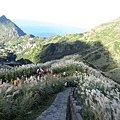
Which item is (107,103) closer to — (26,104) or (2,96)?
(2,96)

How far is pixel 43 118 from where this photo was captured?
10984 mm

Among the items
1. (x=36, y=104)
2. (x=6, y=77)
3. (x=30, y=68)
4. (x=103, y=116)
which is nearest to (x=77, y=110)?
(x=36, y=104)

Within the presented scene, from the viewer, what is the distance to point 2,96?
9656 millimetres

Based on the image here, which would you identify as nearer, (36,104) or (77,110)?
(77,110)

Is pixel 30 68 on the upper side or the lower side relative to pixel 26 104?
upper

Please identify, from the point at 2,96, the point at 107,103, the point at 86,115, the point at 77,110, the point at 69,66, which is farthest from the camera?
the point at 69,66

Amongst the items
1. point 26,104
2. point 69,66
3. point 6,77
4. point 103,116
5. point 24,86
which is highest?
point 69,66

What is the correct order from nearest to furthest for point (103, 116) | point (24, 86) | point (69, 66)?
point (103, 116) < point (24, 86) < point (69, 66)

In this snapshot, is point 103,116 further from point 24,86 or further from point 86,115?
point 24,86

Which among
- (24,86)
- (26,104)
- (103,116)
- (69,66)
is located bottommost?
(103,116)

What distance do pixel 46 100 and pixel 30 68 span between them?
40.9 feet

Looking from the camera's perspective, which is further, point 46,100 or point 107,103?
point 46,100

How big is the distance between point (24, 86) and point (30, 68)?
47.2ft

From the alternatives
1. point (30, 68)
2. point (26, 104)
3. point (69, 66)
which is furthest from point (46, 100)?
point (69, 66)
